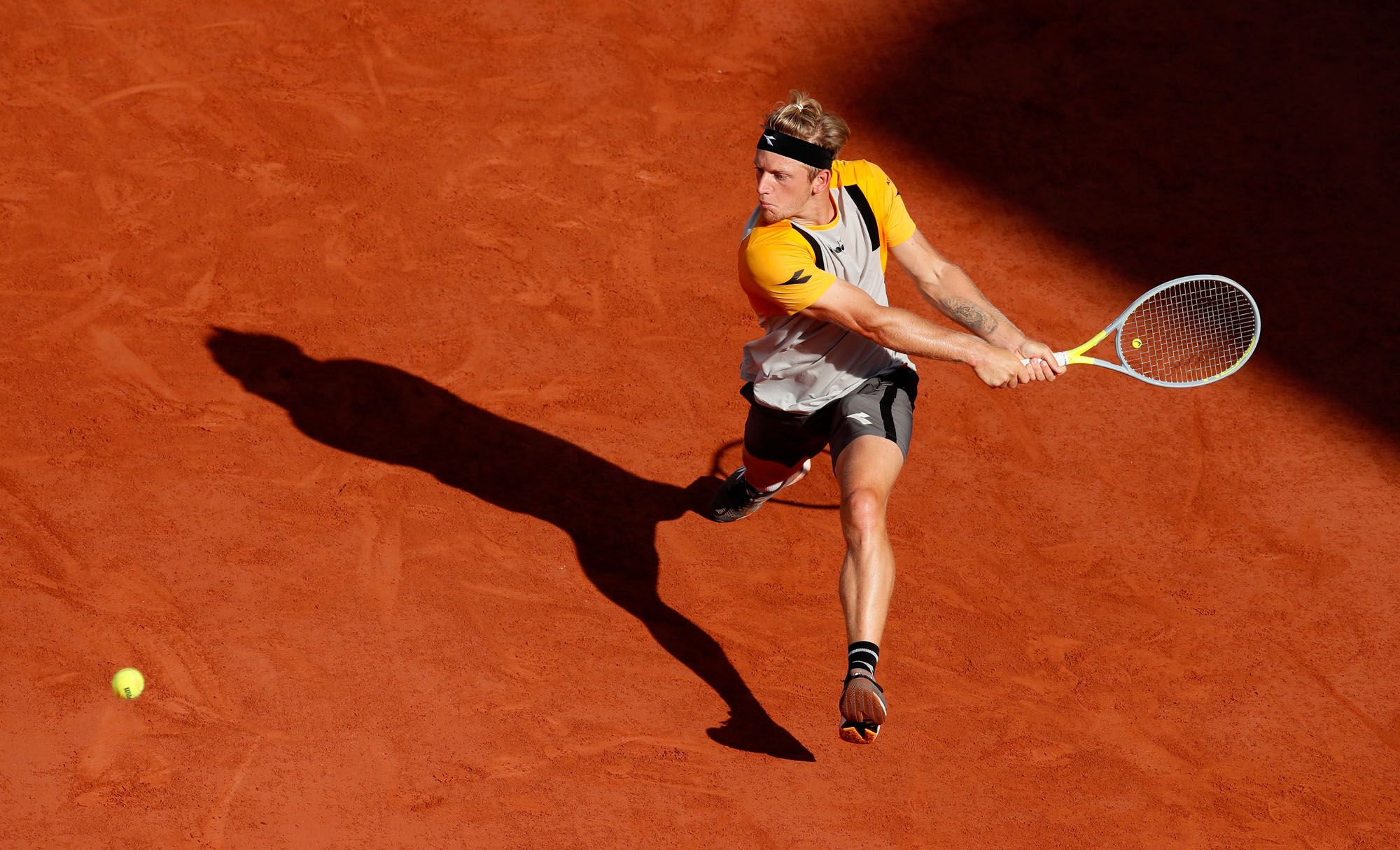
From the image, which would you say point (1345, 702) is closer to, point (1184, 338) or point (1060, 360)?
point (1184, 338)

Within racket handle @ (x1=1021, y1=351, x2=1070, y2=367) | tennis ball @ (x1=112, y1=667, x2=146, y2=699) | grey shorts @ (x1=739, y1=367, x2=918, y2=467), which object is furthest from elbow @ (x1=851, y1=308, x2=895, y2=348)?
tennis ball @ (x1=112, y1=667, x2=146, y2=699)

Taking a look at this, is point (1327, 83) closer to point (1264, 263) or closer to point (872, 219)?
point (1264, 263)

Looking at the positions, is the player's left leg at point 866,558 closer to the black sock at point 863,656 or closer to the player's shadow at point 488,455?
the black sock at point 863,656

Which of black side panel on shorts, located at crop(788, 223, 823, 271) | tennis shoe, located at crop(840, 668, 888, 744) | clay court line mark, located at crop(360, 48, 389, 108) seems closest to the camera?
tennis shoe, located at crop(840, 668, 888, 744)

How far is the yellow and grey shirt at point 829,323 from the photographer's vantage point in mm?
5328

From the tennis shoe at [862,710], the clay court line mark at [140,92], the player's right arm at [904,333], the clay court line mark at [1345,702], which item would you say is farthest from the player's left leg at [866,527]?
the clay court line mark at [140,92]

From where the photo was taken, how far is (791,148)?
514cm

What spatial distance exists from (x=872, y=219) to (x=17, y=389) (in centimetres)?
436

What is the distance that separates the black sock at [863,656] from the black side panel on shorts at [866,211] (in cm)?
169

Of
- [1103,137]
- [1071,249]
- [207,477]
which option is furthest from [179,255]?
[1103,137]

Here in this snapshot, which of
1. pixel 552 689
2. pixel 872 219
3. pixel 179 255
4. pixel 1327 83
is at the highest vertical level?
pixel 872 219

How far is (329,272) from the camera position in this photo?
25.0 ft

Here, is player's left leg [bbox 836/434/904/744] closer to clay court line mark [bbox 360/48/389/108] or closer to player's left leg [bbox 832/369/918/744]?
player's left leg [bbox 832/369/918/744]

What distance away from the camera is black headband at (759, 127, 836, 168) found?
5.14 meters
